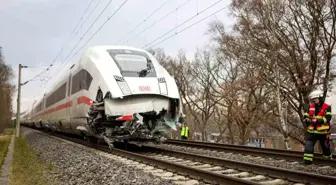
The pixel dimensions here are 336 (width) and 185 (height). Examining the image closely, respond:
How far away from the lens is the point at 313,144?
8.31 metres

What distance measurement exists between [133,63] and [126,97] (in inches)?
57.2

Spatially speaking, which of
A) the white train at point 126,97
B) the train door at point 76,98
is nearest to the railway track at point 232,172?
the white train at point 126,97

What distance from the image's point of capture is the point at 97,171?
8273 millimetres

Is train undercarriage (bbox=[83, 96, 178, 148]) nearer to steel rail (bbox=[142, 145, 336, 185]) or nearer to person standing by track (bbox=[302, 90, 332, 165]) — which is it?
steel rail (bbox=[142, 145, 336, 185])

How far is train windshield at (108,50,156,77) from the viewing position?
11.8m

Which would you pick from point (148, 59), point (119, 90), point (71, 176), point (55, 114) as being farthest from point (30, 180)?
point (55, 114)

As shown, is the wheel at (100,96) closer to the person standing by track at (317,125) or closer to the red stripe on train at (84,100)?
the red stripe on train at (84,100)

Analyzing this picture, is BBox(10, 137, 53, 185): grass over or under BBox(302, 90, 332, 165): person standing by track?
under

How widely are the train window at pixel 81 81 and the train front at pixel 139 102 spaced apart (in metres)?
1.25

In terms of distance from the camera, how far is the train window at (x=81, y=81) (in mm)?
12797

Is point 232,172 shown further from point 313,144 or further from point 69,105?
point 69,105

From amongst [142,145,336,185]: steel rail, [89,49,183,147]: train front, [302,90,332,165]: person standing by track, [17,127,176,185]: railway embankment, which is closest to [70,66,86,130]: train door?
[89,49,183,147]: train front

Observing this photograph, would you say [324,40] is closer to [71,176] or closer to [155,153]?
[155,153]

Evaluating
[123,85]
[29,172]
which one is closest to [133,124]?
[123,85]
